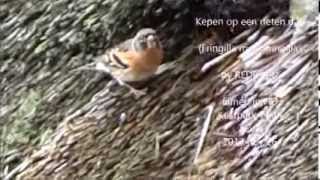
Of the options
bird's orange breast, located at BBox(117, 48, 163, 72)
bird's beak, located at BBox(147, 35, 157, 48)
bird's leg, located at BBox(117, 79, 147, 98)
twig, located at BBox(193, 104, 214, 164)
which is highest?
bird's beak, located at BBox(147, 35, 157, 48)

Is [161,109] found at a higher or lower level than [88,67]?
lower

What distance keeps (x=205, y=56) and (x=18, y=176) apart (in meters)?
0.41

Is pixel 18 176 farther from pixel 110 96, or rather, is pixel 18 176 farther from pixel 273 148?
pixel 273 148

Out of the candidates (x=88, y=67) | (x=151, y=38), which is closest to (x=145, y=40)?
(x=151, y=38)

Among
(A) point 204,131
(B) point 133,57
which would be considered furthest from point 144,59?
(A) point 204,131

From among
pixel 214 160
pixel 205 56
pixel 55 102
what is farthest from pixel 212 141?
pixel 55 102

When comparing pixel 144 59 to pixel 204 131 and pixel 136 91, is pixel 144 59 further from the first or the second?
pixel 204 131

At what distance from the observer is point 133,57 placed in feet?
3.95

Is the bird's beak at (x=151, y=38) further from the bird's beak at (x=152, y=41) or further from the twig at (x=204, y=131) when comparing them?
the twig at (x=204, y=131)

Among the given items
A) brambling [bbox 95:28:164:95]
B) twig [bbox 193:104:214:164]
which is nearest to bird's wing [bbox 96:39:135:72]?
brambling [bbox 95:28:164:95]

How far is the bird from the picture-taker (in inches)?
47.3

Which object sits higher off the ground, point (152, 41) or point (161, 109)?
point (152, 41)

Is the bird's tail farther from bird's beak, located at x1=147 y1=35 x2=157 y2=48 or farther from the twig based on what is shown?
the twig

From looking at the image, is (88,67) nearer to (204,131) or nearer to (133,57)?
(133,57)
